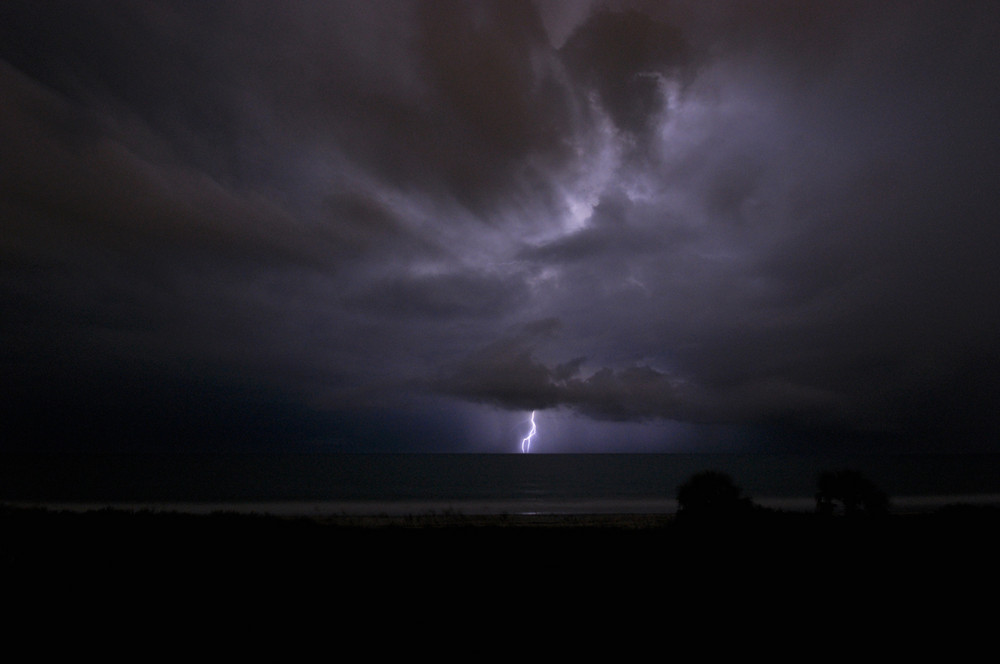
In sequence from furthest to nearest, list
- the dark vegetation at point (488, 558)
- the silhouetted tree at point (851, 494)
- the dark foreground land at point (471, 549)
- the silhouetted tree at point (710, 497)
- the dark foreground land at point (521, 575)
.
→ 1. the silhouetted tree at point (851, 494)
2. the silhouetted tree at point (710, 497)
3. the dark foreground land at point (471, 549)
4. the dark vegetation at point (488, 558)
5. the dark foreground land at point (521, 575)

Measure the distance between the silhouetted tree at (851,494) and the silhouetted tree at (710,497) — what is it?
233 inches

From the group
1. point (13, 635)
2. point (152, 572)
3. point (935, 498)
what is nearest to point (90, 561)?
point (152, 572)

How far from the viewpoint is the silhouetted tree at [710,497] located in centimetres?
2192

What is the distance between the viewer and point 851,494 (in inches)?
1011

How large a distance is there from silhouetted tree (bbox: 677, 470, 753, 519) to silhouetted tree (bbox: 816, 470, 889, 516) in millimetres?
5922

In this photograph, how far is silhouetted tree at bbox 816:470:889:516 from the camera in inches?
987

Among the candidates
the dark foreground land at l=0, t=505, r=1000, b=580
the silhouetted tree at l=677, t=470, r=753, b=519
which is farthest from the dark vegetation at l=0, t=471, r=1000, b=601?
the silhouetted tree at l=677, t=470, r=753, b=519

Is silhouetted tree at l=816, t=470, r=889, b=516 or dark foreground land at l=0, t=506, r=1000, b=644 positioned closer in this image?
Result: dark foreground land at l=0, t=506, r=1000, b=644

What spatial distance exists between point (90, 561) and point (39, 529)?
535 cm

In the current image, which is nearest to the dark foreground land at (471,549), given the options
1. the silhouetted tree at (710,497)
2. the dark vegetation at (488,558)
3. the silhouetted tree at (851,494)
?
the dark vegetation at (488,558)

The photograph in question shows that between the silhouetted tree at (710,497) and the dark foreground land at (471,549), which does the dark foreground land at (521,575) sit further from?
the silhouetted tree at (710,497)

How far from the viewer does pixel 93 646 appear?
6.15 metres

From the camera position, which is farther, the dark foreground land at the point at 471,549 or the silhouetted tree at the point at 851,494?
the silhouetted tree at the point at 851,494

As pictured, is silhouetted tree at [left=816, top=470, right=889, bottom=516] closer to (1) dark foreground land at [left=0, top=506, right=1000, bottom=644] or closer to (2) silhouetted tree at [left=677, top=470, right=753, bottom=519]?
(2) silhouetted tree at [left=677, top=470, right=753, bottom=519]
